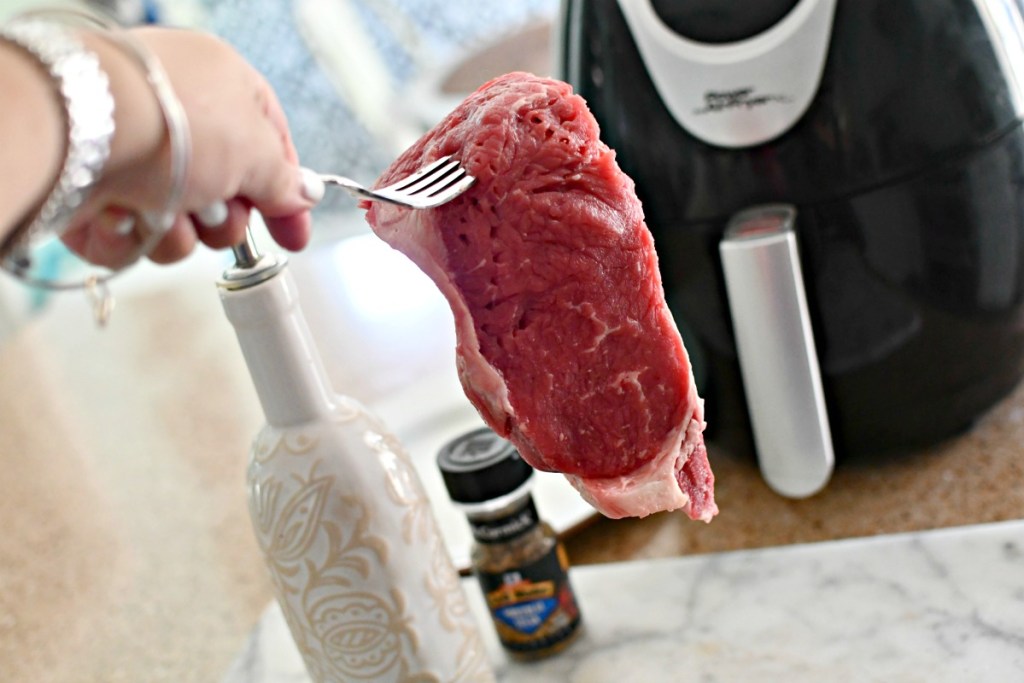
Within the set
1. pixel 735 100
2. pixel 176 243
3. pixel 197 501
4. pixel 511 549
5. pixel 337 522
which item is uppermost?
pixel 176 243

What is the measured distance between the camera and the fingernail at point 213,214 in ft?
1.30

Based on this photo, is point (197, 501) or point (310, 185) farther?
point (197, 501)

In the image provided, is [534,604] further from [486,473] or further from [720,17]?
[720,17]

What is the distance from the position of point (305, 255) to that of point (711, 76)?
1014mm

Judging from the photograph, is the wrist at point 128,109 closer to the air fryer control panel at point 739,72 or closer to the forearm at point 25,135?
the forearm at point 25,135

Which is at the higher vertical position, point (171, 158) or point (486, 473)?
point (171, 158)

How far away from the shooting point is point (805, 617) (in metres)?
0.66

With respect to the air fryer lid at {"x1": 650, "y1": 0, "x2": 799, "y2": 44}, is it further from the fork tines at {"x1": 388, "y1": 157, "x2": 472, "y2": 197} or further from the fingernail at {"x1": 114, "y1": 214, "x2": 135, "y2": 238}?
the fingernail at {"x1": 114, "y1": 214, "x2": 135, "y2": 238}

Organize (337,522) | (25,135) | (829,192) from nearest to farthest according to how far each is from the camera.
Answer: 1. (25,135)
2. (337,522)
3. (829,192)

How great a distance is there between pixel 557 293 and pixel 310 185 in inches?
5.0

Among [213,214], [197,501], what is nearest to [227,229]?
[213,214]

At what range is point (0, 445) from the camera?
4.35 ft


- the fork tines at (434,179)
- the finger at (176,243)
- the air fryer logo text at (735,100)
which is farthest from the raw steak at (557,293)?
the air fryer logo text at (735,100)

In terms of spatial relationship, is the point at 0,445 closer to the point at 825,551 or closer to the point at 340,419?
the point at 340,419
